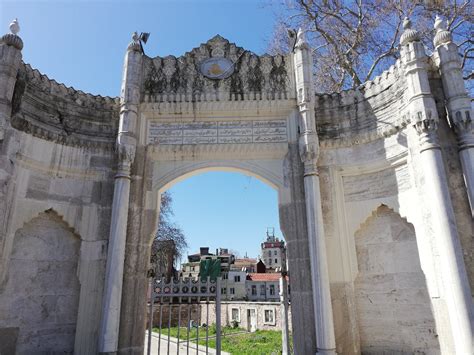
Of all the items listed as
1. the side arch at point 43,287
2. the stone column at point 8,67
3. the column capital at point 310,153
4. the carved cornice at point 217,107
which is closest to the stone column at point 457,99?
the column capital at point 310,153

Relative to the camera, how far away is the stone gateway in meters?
5.61

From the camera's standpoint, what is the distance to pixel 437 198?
5.24 meters

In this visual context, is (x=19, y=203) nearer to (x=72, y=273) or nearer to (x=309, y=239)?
(x=72, y=273)

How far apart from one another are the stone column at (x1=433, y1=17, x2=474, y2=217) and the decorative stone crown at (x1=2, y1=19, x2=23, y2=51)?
7.68m

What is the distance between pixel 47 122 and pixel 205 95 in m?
3.23

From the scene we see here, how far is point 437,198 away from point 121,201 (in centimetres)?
543

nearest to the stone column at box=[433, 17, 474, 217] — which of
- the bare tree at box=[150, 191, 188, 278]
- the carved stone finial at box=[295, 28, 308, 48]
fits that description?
the carved stone finial at box=[295, 28, 308, 48]

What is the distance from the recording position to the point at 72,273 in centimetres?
647

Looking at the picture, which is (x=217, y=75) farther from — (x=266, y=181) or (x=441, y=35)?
(x=441, y=35)

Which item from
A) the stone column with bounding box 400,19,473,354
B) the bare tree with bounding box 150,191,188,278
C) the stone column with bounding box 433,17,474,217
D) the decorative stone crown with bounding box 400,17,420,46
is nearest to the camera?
the stone column with bounding box 400,19,473,354

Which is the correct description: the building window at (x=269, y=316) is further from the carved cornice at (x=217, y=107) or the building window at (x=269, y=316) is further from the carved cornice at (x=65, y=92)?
the carved cornice at (x=65, y=92)

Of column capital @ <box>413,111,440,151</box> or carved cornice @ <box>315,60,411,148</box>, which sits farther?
carved cornice @ <box>315,60,411,148</box>

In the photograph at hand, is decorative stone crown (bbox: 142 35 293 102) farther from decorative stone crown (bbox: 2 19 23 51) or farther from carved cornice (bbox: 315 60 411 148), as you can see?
decorative stone crown (bbox: 2 19 23 51)

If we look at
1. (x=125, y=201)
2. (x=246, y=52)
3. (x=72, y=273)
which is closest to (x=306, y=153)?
(x=246, y=52)
